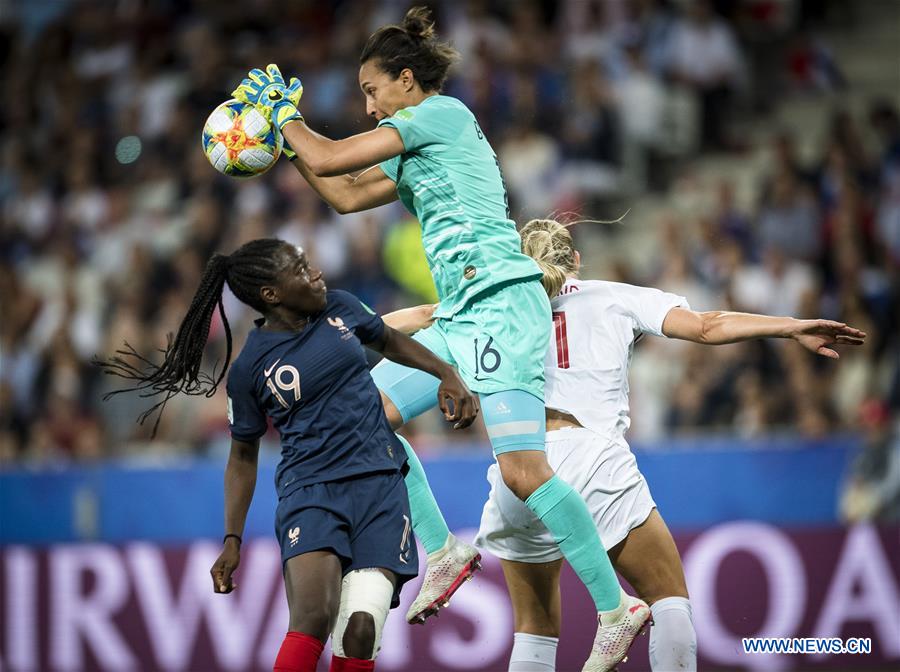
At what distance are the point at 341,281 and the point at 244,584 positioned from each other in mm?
3383

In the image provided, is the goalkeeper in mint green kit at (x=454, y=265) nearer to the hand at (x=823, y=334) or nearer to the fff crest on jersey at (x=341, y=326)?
the fff crest on jersey at (x=341, y=326)

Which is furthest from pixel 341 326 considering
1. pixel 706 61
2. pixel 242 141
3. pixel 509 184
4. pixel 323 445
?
pixel 706 61

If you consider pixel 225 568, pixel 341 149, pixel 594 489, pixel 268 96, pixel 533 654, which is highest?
pixel 268 96

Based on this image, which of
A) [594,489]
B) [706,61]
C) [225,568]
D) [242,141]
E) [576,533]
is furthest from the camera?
[706,61]

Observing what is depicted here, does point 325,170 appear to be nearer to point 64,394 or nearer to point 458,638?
point 458,638

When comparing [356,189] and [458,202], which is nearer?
[458,202]

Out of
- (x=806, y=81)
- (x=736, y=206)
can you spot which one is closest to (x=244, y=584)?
(x=736, y=206)

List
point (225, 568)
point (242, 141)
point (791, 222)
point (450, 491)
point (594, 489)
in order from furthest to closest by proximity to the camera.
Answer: point (791, 222) → point (450, 491) → point (594, 489) → point (242, 141) → point (225, 568)

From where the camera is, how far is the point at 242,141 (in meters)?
5.43

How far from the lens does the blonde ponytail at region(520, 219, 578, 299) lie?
584cm

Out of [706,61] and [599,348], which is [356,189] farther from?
[706,61]

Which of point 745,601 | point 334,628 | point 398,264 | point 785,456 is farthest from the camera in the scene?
point 398,264

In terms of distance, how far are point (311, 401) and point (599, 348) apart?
1.27m

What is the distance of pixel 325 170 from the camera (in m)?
5.23
